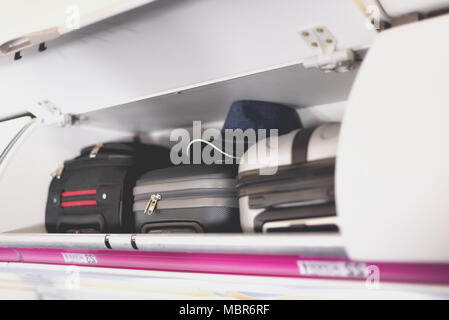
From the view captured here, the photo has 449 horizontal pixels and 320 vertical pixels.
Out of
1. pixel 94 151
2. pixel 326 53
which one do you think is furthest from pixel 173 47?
pixel 94 151

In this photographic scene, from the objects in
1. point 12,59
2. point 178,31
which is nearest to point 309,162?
point 178,31

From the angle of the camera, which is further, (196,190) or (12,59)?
(12,59)

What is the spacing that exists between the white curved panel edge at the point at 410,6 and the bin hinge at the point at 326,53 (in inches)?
5.7

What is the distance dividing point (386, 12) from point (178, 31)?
51 centimetres

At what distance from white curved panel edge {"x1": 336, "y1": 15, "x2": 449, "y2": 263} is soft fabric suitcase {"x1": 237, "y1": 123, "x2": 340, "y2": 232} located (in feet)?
0.55

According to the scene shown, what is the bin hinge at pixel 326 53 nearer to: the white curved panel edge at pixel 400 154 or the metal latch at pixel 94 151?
the white curved panel edge at pixel 400 154

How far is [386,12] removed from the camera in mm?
926

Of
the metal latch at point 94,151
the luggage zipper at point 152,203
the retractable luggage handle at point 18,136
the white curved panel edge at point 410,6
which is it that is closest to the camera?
the white curved panel edge at point 410,6

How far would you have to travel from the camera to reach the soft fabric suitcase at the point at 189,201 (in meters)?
1.20

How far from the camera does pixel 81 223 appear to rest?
1.51 metres

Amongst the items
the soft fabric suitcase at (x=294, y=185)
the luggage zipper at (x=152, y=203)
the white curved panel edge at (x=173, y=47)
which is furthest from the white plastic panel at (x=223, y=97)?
the luggage zipper at (x=152, y=203)

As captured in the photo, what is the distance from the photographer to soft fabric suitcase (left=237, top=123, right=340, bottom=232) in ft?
3.13

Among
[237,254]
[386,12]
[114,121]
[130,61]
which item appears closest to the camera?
[386,12]
